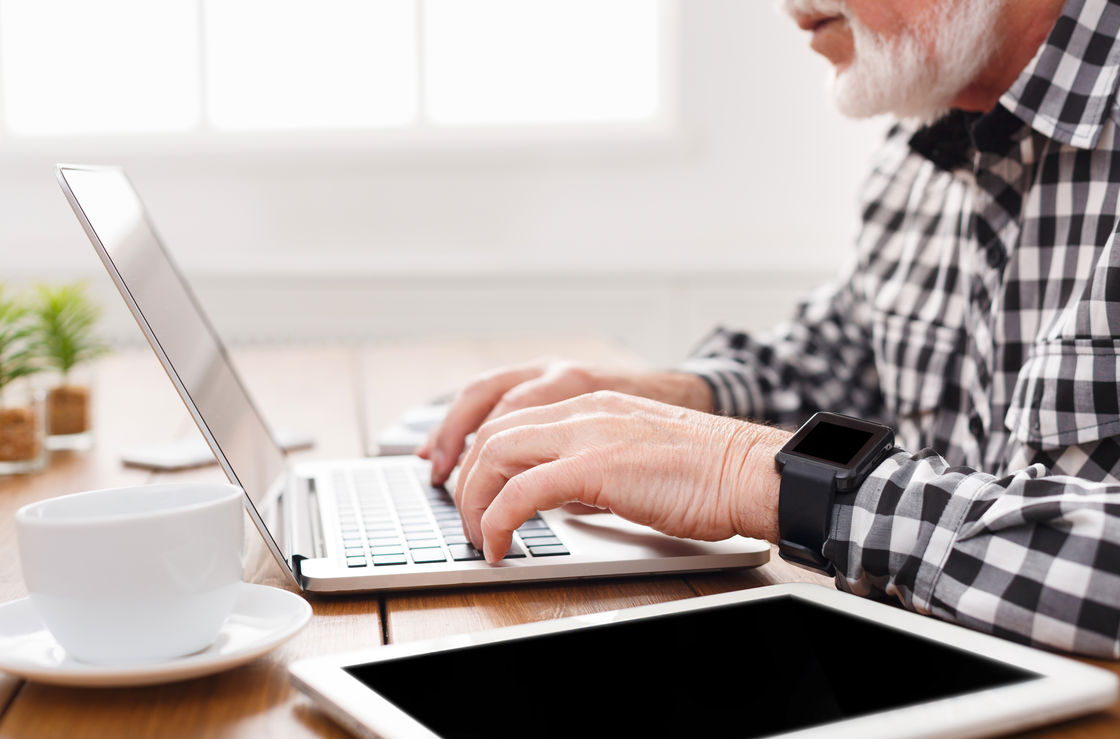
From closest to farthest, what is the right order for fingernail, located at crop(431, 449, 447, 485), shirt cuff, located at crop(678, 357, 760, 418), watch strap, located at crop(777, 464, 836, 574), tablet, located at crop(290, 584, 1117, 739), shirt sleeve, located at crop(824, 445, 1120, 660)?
tablet, located at crop(290, 584, 1117, 739), shirt sleeve, located at crop(824, 445, 1120, 660), watch strap, located at crop(777, 464, 836, 574), fingernail, located at crop(431, 449, 447, 485), shirt cuff, located at crop(678, 357, 760, 418)

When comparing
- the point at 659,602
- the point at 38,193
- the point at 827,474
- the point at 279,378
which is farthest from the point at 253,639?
the point at 38,193

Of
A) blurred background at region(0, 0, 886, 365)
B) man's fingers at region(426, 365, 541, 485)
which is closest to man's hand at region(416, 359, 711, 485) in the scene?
man's fingers at region(426, 365, 541, 485)

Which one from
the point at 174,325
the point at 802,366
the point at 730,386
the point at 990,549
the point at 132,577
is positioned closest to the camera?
the point at 132,577

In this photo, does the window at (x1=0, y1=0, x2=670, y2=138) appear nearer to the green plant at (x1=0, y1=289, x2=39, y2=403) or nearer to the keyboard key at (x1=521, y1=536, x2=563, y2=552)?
the green plant at (x1=0, y1=289, x2=39, y2=403)

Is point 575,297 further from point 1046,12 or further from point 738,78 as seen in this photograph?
point 1046,12

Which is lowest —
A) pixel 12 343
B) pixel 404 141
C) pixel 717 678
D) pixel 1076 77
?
pixel 717 678

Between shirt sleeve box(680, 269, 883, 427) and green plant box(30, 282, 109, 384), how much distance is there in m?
0.70

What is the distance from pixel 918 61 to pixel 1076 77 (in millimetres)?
203

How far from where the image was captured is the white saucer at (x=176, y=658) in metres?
0.46

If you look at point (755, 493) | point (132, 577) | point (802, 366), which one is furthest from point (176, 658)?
point (802, 366)

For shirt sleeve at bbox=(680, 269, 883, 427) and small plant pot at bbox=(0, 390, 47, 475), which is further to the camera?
shirt sleeve at bbox=(680, 269, 883, 427)

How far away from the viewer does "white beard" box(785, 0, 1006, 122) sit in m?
1.06

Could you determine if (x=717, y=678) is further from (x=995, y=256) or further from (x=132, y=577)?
(x=995, y=256)

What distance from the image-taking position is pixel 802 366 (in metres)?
1.40
